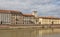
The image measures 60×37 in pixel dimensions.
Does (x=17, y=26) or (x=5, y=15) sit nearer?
(x=17, y=26)

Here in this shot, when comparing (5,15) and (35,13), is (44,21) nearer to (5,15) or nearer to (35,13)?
(35,13)

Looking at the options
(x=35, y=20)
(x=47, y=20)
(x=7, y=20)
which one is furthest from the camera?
(x=47, y=20)

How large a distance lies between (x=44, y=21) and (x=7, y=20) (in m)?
11.9

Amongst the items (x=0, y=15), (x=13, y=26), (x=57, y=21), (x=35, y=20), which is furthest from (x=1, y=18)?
(x=57, y=21)

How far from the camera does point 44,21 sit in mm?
47062

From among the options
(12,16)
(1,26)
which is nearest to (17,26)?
(1,26)

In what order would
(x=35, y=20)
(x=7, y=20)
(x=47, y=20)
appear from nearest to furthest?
(x=7, y=20) < (x=35, y=20) < (x=47, y=20)

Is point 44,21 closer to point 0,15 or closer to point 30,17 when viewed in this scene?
point 30,17

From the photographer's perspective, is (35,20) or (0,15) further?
(35,20)

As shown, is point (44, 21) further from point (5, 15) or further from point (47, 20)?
point (5, 15)

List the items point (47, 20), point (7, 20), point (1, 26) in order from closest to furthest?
1. point (1, 26)
2. point (7, 20)
3. point (47, 20)

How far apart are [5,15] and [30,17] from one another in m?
8.36

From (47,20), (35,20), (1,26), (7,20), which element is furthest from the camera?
(47,20)

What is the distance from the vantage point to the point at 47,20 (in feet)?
158
